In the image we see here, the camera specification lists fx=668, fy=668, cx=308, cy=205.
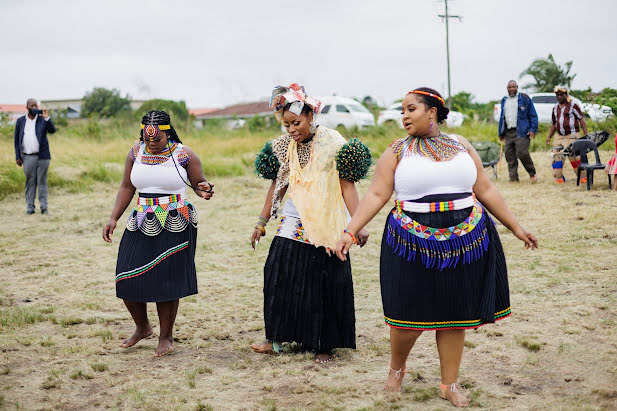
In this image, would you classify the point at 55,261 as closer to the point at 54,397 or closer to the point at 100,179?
the point at 54,397

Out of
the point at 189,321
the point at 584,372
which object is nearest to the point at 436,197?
the point at 584,372

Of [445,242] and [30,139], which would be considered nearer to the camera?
[445,242]

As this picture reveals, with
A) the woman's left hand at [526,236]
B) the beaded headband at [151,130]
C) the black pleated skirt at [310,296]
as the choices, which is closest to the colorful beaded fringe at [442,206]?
the woman's left hand at [526,236]

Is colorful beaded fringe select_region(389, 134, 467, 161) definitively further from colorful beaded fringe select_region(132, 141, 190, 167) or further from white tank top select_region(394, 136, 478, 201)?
colorful beaded fringe select_region(132, 141, 190, 167)

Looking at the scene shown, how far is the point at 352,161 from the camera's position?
438 cm

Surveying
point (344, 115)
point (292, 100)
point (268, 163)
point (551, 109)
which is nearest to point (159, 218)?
point (268, 163)

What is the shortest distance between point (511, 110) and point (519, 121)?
10.4 inches

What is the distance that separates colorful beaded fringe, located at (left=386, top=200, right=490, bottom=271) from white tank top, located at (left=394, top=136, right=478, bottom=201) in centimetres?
15

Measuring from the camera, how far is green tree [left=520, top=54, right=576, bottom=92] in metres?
28.6

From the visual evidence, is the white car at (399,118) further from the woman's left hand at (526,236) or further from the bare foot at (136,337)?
the woman's left hand at (526,236)

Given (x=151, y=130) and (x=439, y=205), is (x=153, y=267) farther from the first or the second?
(x=439, y=205)

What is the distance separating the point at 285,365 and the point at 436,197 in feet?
5.49

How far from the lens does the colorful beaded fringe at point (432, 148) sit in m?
3.56

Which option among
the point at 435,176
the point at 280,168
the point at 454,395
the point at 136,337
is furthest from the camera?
the point at 136,337
